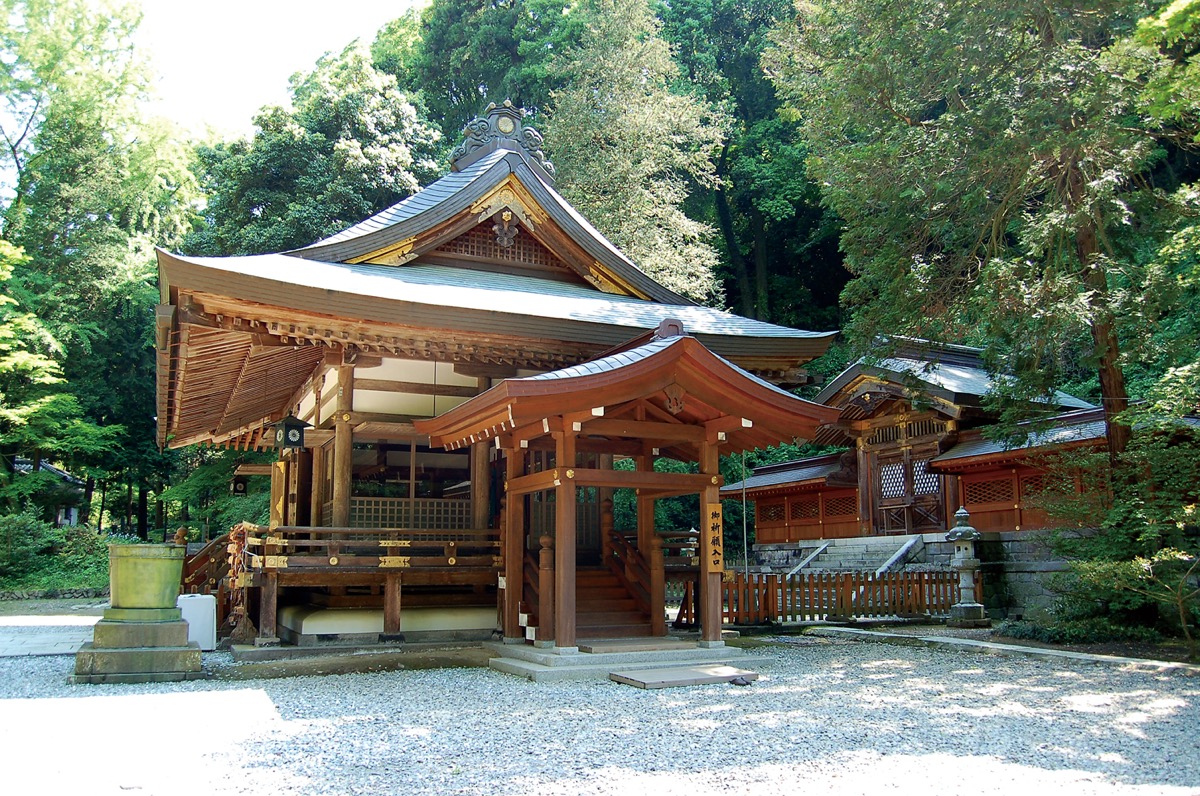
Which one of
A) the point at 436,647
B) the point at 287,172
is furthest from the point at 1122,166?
the point at 287,172

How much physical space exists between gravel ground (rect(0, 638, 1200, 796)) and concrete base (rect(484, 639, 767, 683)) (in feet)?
0.72

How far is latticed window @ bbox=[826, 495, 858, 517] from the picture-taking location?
22.8 metres


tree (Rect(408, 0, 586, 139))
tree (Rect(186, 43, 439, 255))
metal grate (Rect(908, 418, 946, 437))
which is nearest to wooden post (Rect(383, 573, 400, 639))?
metal grate (Rect(908, 418, 946, 437))

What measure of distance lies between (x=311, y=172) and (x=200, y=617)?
688 inches

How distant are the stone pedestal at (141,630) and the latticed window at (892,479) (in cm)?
1708

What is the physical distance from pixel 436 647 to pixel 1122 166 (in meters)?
10.2

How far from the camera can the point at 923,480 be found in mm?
20453

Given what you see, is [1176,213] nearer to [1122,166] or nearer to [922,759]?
[1122,166]

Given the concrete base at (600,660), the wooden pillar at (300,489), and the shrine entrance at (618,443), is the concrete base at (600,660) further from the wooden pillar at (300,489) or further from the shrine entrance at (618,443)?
the wooden pillar at (300,489)

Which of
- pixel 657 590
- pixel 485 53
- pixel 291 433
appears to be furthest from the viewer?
pixel 485 53

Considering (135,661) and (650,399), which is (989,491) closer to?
(650,399)

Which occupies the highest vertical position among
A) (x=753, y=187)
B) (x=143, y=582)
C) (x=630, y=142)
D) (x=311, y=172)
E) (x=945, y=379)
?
(x=753, y=187)

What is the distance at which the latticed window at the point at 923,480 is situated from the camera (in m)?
20.1

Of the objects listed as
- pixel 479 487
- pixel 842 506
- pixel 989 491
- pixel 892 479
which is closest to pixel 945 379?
pixel 989 491
